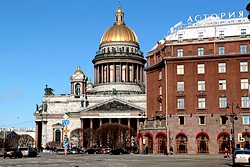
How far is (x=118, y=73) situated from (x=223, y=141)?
4120 inches

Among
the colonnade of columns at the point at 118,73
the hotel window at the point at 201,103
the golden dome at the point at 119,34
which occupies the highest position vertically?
the golden dome at the point at 119,34

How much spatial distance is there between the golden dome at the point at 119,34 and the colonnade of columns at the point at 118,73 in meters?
9.35

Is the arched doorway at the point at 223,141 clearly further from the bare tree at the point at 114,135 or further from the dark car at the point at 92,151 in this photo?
the bare tree at the point at 114,135

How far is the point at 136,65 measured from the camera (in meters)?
183

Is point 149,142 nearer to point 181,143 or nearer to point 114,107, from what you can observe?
point 181,143

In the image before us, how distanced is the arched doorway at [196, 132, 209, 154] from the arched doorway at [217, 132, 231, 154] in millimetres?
1901

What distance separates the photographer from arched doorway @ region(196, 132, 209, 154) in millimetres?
78438

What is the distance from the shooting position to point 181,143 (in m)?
80.3

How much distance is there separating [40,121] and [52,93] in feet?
39.4

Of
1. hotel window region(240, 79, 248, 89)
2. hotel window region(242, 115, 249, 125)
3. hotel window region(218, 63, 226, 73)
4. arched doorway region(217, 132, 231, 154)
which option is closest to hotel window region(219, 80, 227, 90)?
hotel window region(218, 63, 226, 73)

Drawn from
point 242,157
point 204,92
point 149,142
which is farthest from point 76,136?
point 242,157

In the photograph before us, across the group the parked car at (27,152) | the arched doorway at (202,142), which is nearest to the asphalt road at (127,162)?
the parked car at (27,152)

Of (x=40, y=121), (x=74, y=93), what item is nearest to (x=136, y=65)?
(x=74, y=93)

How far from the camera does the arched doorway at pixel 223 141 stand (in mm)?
77262
